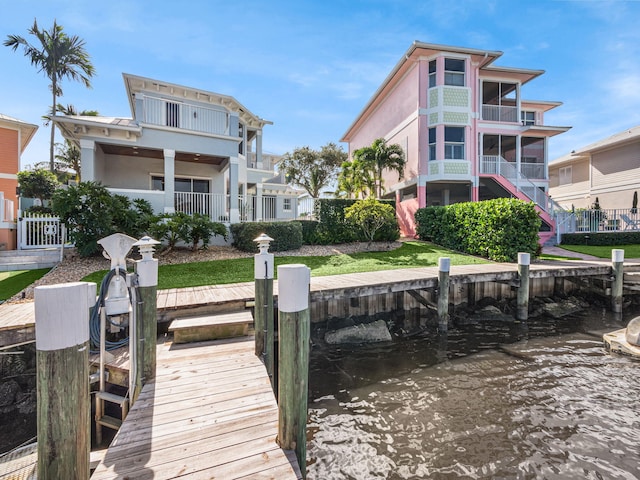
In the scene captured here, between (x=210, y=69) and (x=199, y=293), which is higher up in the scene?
(x=210, y=69)

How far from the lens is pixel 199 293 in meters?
6.14

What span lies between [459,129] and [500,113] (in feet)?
13.7

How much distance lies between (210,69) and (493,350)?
13.5 meters

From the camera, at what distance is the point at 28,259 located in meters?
9.20

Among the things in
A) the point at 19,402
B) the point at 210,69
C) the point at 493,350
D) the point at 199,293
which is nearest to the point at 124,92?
the point at 210,69

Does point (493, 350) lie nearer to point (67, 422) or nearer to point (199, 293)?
point (199, 293)

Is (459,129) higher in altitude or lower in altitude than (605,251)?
higher

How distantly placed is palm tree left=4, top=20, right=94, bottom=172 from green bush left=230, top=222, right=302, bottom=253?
18810mm

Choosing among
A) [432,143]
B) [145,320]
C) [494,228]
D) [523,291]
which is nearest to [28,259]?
[145,320]

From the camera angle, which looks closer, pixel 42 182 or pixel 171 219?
pixel 171 219

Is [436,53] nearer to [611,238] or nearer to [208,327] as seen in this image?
[611,238]

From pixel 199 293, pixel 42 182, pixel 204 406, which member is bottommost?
pixel 204 406

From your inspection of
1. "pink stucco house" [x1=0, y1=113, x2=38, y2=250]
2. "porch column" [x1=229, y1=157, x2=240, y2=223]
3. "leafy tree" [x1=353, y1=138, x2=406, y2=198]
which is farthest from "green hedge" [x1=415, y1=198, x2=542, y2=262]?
"pink stucco house" [x1=0, y1=113, x2=38, y2=250]

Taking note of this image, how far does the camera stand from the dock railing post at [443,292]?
7.32m
